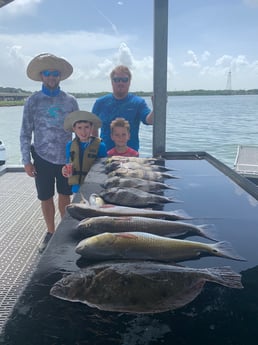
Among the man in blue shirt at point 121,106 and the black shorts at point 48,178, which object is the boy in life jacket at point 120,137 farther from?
the black shorts at point 48,178

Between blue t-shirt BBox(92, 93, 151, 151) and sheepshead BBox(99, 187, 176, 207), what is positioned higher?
blue t-shirt BBox(92, 93, 151, 151)

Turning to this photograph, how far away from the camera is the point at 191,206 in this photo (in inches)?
94.3

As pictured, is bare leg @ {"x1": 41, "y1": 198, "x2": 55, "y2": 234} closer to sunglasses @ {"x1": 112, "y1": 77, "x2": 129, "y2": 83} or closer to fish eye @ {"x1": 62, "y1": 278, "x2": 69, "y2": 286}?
sunglasses @ {"x1": 112, "y1": 77, "x2": 129, "y2": 83}

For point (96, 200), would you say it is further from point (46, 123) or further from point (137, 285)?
point (46, 123)

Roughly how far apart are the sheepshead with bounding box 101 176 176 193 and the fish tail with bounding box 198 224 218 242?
75cm

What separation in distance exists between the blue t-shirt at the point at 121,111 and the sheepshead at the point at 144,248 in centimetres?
294

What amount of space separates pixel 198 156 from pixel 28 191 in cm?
333

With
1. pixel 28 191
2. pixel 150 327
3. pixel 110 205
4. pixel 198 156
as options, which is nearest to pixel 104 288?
pixel 150 327

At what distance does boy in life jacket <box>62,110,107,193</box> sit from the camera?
3.76 metres

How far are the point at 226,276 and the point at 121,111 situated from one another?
3.28 m

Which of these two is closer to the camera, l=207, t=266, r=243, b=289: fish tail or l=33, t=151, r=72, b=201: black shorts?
l=207, t=266, r=243, b=289: fish tail

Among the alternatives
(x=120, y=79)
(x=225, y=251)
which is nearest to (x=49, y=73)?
(x=120, y=79)

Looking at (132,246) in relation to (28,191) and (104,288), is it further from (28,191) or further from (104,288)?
(28,191)

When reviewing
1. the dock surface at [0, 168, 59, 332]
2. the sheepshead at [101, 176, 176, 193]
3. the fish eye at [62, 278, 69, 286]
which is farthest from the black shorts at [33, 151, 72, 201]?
the fish eye at [62, 278, 69, 286]
